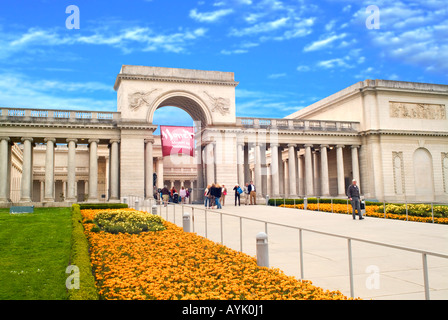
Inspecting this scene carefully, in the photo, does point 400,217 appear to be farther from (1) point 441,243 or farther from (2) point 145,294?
(2) point 145,294

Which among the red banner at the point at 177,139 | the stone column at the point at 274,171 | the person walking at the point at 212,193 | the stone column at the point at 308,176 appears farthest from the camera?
the stone column at the point at 308,176

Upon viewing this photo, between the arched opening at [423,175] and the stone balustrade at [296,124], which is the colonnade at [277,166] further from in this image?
the arched opening at [423,175]

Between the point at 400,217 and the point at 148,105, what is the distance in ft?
85.0

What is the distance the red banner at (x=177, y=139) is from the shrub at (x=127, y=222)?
18.9 metres

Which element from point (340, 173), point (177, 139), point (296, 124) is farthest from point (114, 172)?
point (340, 173)

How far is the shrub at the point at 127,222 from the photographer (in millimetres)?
16781

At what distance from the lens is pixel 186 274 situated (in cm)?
920

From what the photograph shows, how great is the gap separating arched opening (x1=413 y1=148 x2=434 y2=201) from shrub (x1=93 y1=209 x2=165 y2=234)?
3747 cm

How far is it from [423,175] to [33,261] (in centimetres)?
4581

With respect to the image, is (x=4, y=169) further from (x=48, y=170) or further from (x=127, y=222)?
(x=127, y=222)
